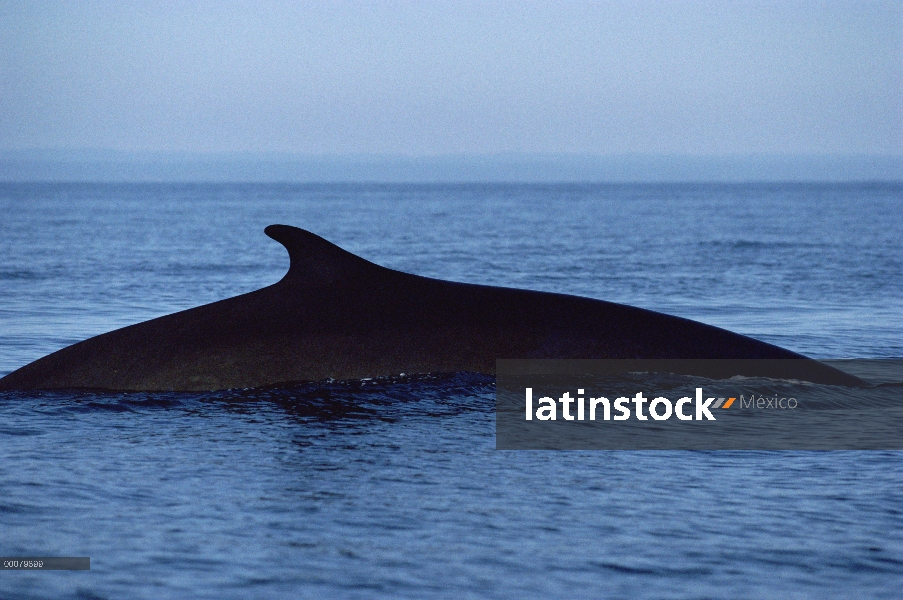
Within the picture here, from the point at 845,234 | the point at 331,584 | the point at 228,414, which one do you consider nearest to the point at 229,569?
the point at 331,584

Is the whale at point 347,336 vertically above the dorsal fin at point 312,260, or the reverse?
the dorsal fin at point 312,260

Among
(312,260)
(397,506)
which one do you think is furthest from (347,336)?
(397,506)

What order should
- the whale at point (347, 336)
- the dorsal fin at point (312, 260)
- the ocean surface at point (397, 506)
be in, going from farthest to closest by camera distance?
the dorsal fin at point (312, 260)
the whale at point (347, 336)
the ocean surface at point (397, 506)

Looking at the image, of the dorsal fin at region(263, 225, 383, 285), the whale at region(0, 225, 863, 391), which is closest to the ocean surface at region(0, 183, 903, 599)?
the whale at region(0, 225, 863, 391)

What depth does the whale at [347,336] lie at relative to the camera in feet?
32.0

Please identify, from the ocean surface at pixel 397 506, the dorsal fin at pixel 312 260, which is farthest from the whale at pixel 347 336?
the ocean surface at pixel 397 506

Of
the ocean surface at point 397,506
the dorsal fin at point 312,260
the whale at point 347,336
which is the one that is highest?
the dorsal fin at point 312,260

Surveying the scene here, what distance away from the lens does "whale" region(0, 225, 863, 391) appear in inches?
384

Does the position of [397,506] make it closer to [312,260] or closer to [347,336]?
[347,336]

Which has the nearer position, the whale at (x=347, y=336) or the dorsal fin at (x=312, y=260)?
the whale at (x=347, y=336)

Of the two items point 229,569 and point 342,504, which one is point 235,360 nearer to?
point 342,504

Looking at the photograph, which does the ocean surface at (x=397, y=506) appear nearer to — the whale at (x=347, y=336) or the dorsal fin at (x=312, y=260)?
the whale at (x=347, y=336)

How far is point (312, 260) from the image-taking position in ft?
33.8

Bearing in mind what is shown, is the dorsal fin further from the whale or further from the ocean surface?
the ocean surface
